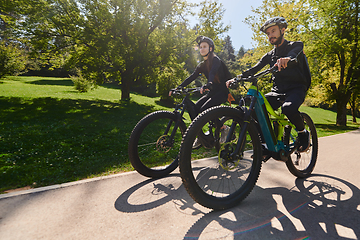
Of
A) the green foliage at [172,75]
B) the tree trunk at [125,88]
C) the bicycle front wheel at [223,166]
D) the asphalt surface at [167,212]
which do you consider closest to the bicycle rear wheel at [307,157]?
the asphalt surface at [167,212]

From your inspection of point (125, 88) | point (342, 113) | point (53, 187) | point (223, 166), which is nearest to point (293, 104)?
point (223, 166)

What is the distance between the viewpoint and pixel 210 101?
3650 millimetres

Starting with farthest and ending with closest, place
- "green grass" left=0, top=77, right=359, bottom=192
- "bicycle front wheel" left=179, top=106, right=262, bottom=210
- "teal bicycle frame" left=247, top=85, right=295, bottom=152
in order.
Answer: "green grass" left=0, top=77, right=359, bottom=192, "teal bicycle frame" left=247, top=85, right=295, bottom=152, "bicycle front wheel" left=179, top=106, right=262, bottom=210

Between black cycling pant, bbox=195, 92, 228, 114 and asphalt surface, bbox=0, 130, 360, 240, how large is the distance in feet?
4.45

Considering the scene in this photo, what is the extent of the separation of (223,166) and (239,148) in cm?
30

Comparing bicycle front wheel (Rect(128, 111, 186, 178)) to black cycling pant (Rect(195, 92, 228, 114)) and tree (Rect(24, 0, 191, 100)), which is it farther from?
tree (Rect(24, 0, 191, 100))

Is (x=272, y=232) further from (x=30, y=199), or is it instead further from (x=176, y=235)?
(x=30, y=199)

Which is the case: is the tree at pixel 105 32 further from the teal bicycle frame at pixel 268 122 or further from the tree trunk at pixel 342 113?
the tree trunk at pixel 342 113

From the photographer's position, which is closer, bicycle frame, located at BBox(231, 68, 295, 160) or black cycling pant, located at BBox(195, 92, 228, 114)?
bicycle frame, located at BBox(231, 68, 295, 160)

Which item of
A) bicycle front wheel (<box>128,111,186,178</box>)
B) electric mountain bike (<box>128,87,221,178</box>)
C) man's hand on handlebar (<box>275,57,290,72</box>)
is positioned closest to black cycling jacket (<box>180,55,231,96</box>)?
electric mountain bike (<box>128,87,221,178</box>)

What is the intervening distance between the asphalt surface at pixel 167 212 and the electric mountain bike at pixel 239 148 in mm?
214

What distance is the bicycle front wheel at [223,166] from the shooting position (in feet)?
6.65

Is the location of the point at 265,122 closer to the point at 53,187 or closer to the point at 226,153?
the point at 226,153

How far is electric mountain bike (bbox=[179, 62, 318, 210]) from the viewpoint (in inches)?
81.3
